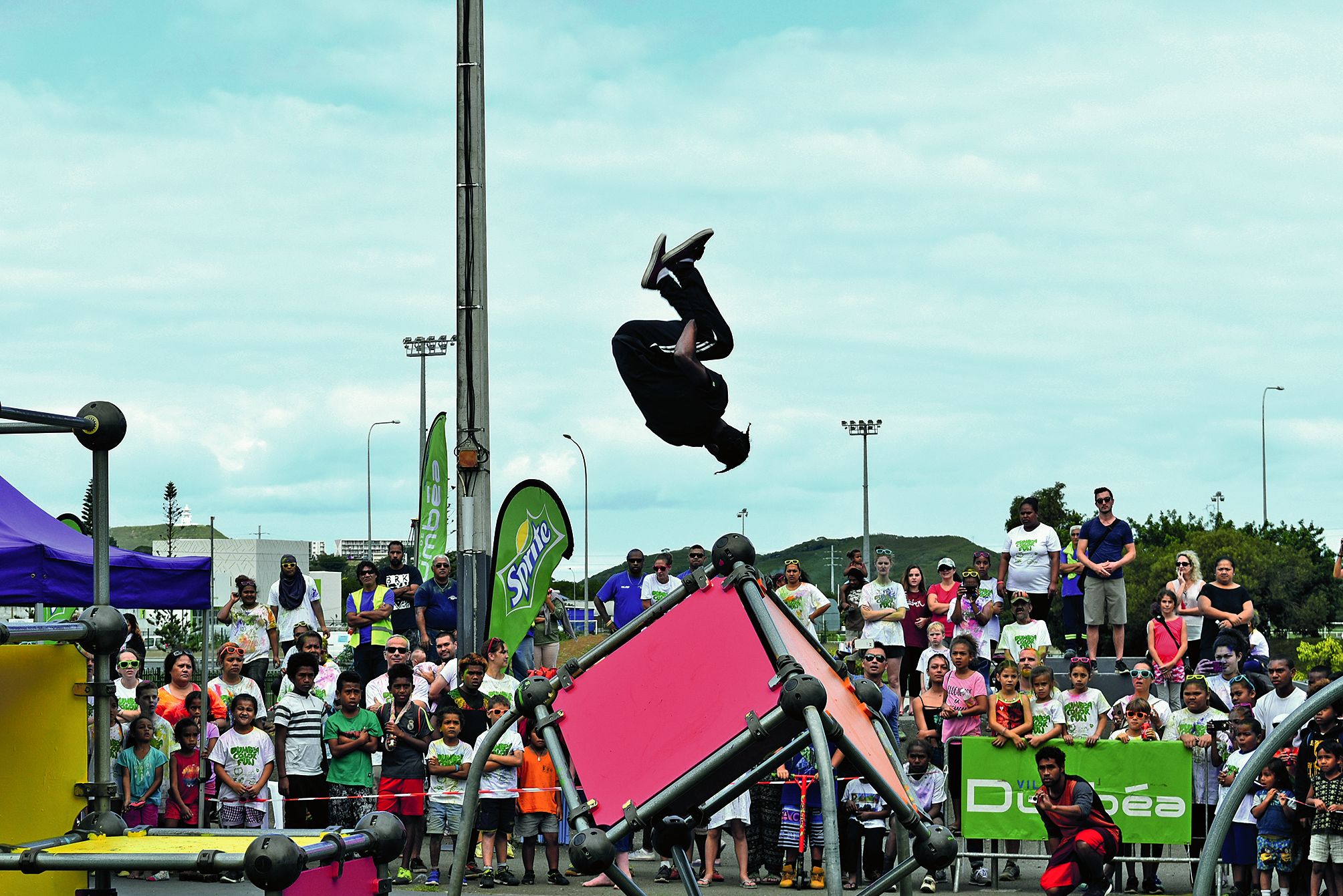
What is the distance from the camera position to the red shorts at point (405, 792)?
12.2 m

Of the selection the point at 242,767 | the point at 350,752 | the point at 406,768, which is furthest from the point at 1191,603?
the point at 242,767

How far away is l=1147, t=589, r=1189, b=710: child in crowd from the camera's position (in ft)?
44.1

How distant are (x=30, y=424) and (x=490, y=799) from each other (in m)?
7.10

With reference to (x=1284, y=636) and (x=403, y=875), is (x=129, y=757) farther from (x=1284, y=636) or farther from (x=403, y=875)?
(x=1284, y=636)

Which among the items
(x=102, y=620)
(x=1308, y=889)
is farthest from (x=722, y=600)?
(x=1308, y=889)

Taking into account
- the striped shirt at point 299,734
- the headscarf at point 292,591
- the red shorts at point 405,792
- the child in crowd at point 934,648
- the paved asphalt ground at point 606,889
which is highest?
the headscarf at point 292,591

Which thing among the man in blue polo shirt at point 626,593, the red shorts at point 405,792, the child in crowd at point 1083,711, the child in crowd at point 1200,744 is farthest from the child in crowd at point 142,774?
the child in crowd at point 1200,744

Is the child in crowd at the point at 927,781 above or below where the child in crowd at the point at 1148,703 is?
below

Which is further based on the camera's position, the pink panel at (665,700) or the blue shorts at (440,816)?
the blue shorts at (440,816)

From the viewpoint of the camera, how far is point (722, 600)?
536 centimetres

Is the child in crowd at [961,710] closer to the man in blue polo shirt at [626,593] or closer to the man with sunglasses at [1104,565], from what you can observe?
the man with sunglasses at [1104,565]

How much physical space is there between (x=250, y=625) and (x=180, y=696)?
A: 7.15ft

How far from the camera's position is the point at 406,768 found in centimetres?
1223

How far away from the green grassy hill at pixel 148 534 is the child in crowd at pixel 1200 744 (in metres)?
98.7
